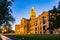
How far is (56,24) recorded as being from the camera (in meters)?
61.6

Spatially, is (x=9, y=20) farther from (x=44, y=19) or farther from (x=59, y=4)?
(x=44, y=19)

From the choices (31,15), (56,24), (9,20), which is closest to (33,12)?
(31,15)

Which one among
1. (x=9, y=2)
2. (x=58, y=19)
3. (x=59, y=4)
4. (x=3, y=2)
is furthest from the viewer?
(x=59, y=4)

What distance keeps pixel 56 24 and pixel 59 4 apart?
16110 mm

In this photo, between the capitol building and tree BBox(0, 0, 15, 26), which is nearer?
tree BBox(0, 0, 15, 26)

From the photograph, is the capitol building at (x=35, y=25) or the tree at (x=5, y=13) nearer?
the tree at (x=5, y=13)

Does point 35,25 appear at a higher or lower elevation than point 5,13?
higher

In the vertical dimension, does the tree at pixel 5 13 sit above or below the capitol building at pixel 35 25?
below

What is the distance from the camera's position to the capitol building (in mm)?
112887

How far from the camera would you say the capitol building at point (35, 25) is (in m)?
113

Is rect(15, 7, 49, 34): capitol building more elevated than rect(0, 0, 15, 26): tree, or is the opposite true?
rect(15, 7, 49, 34): capitol building

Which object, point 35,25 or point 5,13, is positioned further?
point 35,25

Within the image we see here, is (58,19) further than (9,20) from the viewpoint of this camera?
Yes

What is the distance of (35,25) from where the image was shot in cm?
12750
